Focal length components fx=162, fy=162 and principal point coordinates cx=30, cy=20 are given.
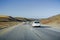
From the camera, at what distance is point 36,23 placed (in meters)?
46.5

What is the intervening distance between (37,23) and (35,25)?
86 cm

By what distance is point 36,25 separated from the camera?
4619 centimetres

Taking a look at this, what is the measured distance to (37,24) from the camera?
152ft

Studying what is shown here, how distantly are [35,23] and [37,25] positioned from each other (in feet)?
2.80

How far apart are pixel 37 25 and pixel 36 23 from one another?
658mm

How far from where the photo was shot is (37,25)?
152 feet

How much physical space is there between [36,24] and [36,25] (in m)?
0.28

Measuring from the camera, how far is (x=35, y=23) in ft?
153

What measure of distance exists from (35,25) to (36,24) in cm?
41

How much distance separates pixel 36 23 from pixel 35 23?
309 mm

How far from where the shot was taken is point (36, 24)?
4619 cm

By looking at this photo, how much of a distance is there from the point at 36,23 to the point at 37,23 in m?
0.29

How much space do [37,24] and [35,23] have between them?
712 mm
